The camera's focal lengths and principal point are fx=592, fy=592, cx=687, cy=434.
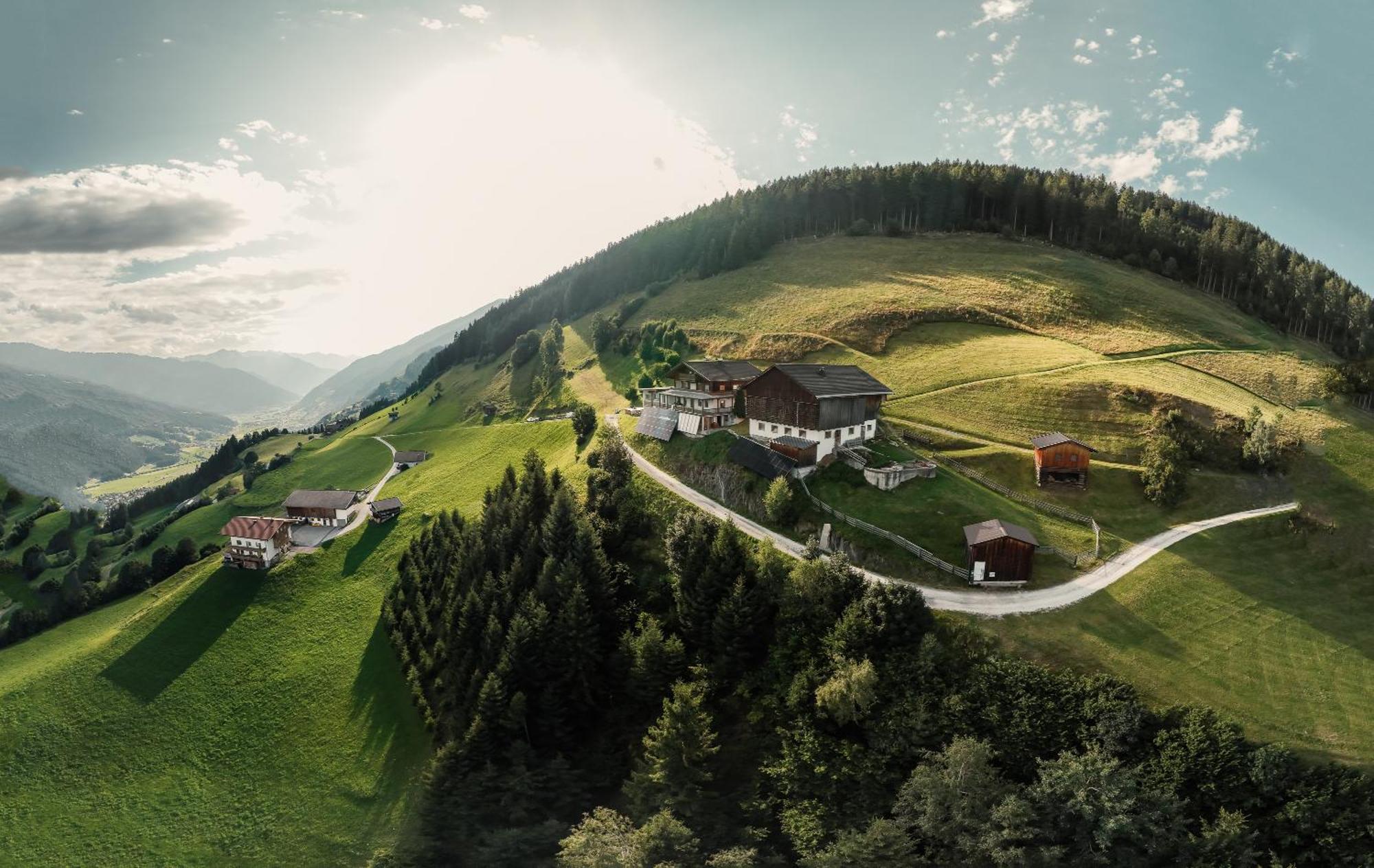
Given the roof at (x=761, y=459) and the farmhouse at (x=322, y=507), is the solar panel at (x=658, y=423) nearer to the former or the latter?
the roof at (x=761, y=459)

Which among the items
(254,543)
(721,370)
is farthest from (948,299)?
(254,543)

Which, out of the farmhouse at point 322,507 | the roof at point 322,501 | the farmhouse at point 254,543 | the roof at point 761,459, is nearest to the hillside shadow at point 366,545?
the farmhouse at point 322,507

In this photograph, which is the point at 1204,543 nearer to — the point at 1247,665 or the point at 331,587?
the point at 1247,665

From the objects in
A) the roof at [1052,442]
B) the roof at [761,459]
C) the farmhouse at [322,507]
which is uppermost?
the roof at [1052,442]

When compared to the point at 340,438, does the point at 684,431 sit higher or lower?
higher

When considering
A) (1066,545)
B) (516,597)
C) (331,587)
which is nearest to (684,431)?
(516,597)
